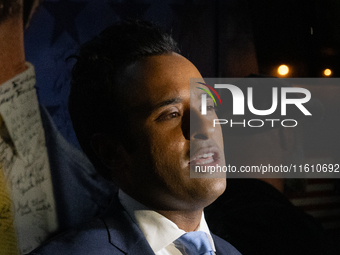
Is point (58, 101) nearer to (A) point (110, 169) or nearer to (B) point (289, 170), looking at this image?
(A) point (110, 169)

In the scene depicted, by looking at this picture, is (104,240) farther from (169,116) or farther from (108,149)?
(169,116)

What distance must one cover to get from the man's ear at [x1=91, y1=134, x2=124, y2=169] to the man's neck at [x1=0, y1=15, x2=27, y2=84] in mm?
339

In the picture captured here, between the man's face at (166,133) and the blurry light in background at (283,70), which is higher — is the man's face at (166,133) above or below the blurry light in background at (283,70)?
below

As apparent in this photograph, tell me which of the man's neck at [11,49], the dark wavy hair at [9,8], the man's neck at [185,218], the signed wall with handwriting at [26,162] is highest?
the dark wavy hair at [9,8]

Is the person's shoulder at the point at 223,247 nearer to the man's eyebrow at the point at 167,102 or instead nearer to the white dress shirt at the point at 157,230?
the white dress shirt at the point at 157,230

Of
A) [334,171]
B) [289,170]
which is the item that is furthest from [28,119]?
[334,171]

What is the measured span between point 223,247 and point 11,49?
947mm

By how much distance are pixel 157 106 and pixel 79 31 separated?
42 cm

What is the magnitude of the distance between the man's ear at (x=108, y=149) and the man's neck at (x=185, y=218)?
0.65ft

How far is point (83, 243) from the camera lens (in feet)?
2.96

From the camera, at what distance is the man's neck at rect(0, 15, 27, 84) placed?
3.36 feet

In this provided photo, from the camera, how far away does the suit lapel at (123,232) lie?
0.90 metres

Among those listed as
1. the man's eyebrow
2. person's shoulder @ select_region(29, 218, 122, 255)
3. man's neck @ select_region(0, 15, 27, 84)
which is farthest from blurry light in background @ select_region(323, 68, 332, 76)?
man's neck @ select_region(0, 15, 27, 84)

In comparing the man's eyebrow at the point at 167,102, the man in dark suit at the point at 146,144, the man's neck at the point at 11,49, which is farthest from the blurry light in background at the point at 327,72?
the man's neck at the point at 11,49
